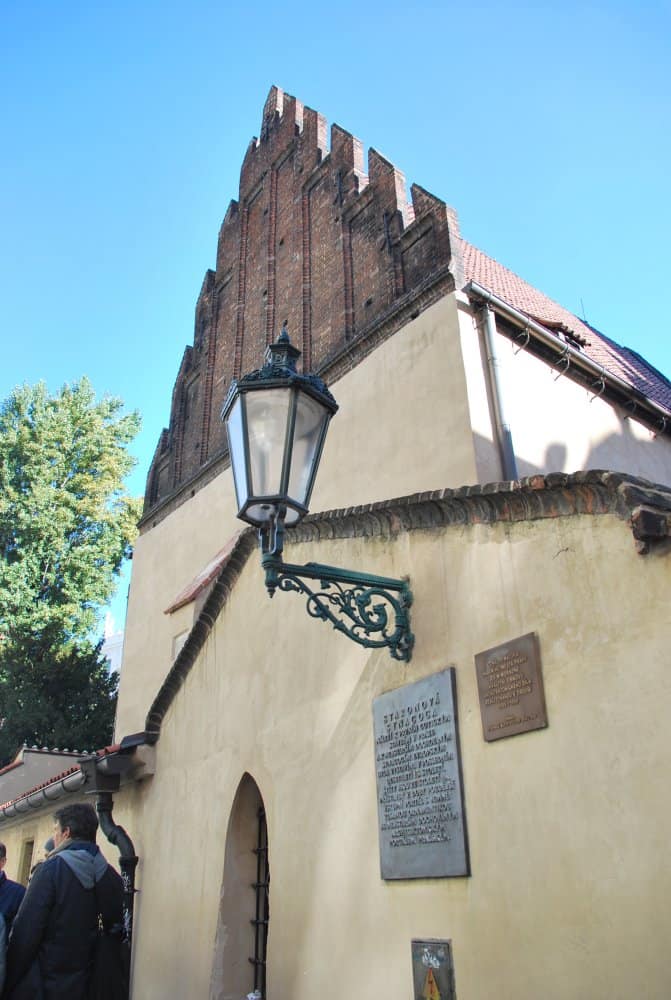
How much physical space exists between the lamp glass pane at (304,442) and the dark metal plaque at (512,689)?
1.32 meters

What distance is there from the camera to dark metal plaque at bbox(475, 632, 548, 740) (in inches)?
158

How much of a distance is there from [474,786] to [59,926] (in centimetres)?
205

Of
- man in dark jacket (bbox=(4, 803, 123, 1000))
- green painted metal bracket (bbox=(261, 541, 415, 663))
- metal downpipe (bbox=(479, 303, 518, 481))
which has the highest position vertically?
metal downpipe (bbox=(479, 303, 518, 481))

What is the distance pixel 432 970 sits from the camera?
13.8 feet

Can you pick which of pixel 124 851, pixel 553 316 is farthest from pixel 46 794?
pixel 553 316

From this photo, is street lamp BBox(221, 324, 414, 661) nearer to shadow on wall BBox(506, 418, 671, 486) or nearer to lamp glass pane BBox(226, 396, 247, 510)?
lamp glass pane BBox(226, 396, 247, 510)

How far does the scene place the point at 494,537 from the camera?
455 centimetres

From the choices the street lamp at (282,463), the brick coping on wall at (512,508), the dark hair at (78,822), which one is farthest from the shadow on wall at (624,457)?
the dark hair at (78,822)

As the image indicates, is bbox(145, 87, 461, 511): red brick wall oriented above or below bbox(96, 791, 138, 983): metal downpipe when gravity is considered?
above

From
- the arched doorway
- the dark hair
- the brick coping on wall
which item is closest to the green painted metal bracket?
the brick coping on wall

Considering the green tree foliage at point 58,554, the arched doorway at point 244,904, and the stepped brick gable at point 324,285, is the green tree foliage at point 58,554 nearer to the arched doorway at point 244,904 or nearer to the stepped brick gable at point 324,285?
the stepped brick gable at point 324,285

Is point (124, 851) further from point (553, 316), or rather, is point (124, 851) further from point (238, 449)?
point (553, 316)

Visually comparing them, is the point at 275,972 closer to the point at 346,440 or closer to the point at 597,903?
the point at 597,903

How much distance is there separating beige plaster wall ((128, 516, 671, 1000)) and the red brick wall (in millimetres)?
6039
